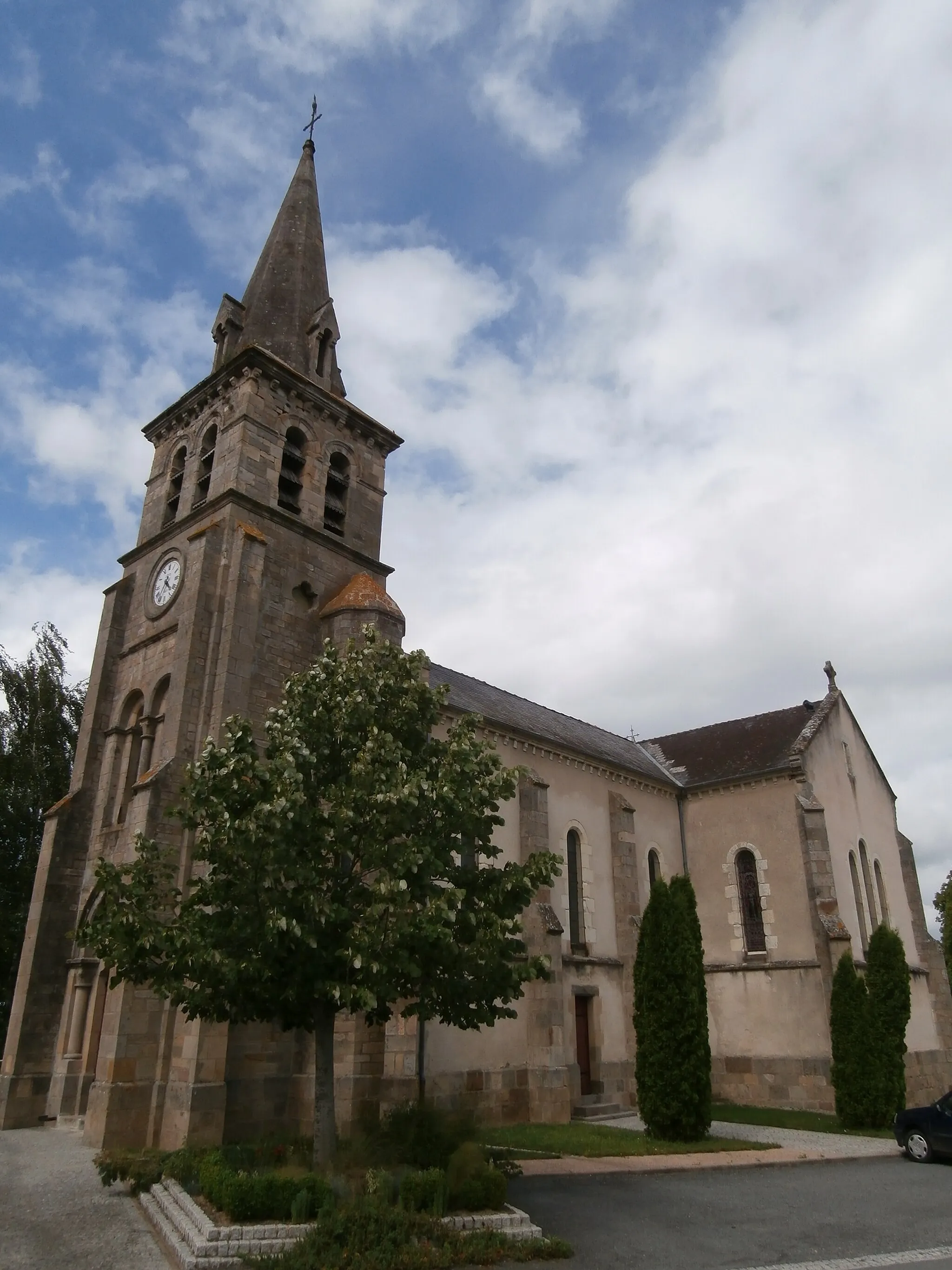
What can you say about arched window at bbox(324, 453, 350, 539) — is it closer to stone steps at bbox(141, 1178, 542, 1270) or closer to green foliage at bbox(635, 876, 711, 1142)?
green foliage at bbox(635, 876, 711, 1142)

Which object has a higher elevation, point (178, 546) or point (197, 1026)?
point (178, 546)

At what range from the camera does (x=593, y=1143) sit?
1532 centimetres

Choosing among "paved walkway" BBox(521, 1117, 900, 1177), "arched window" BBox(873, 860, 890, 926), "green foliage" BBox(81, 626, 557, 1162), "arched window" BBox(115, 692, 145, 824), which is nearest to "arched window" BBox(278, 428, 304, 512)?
"arched window" BBox(115, 692, 145, 824)

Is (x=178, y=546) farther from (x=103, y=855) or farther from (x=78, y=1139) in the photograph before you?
(x=78, y=1139)

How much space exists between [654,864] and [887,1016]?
295 inches

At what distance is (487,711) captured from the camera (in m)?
22.8

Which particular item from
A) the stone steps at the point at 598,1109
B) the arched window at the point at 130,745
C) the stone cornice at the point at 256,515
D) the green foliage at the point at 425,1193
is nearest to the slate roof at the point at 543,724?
the stone cornice at the point at 256,515

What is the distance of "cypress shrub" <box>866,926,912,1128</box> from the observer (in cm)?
1914

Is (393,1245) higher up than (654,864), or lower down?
lower down

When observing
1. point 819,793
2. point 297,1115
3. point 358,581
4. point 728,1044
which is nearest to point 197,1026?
point 297,1115

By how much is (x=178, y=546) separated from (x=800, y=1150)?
17677 millimetres

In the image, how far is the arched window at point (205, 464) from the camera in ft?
70.8

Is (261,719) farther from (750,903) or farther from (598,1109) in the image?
(750,903)

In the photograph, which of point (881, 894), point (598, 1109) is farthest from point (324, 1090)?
point (881, 894)
